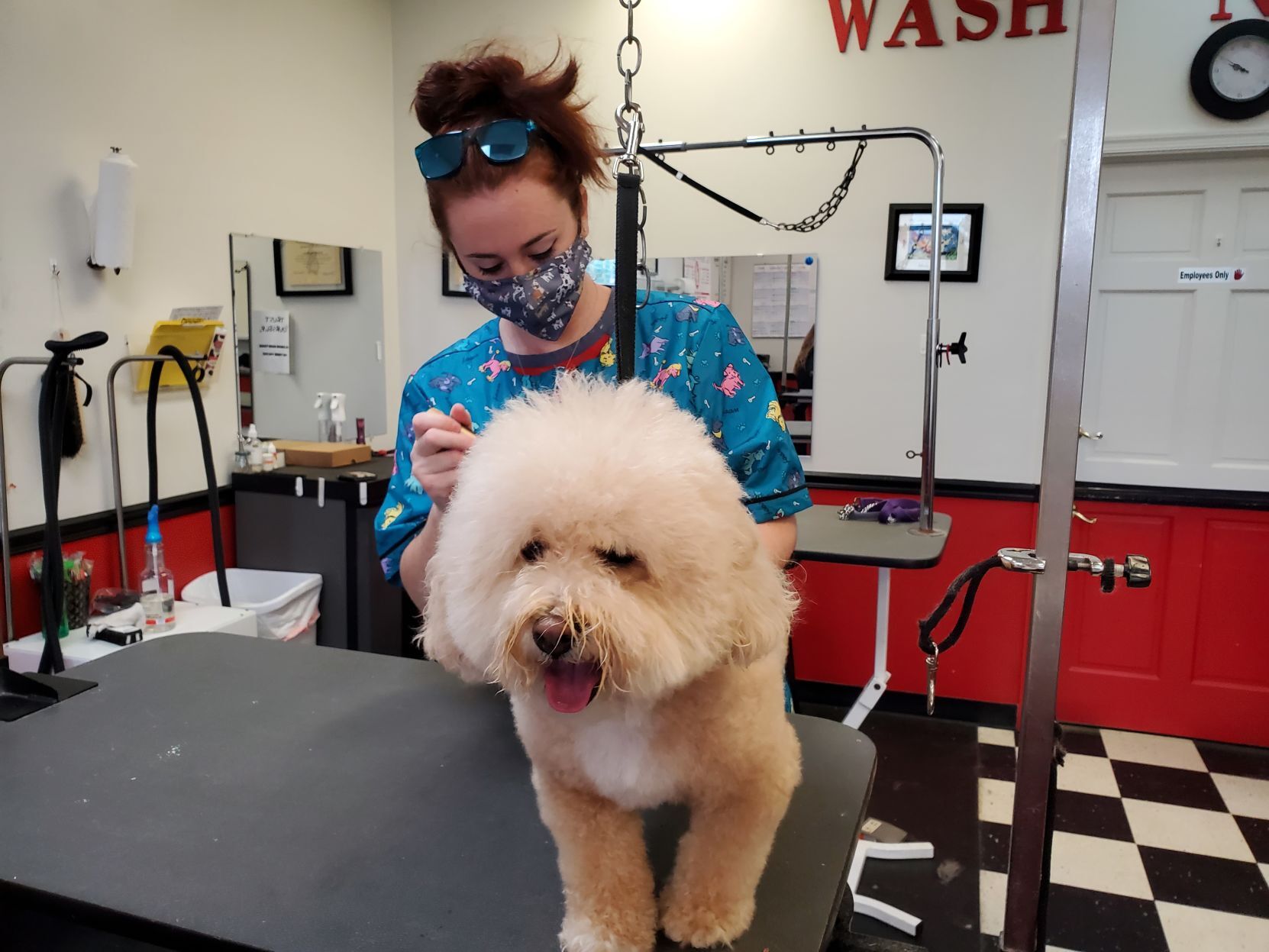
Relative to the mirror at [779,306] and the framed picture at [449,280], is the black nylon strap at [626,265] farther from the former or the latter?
the framed picture at [449,280]

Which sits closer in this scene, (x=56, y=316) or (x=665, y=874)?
(x=665, y=874)

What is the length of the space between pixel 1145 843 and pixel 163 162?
3.47 metres

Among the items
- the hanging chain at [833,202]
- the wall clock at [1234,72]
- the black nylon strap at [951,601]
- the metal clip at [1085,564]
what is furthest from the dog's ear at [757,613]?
the wall clock at [1234,72]

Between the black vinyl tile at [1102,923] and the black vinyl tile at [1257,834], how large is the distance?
1.58 feet

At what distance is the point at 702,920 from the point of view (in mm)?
712

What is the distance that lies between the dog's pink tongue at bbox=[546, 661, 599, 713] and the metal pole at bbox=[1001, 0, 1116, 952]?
0.98m

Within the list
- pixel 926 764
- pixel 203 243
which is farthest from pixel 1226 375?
pixel 203 243

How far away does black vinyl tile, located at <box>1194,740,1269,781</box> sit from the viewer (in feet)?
8.97

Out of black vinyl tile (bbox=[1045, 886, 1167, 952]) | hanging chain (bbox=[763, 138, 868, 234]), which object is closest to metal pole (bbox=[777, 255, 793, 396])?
hanging chain (bbox=[763, 138, 868, 234])

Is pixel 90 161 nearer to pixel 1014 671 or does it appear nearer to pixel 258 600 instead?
pixel 258 600

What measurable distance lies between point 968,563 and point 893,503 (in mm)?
622

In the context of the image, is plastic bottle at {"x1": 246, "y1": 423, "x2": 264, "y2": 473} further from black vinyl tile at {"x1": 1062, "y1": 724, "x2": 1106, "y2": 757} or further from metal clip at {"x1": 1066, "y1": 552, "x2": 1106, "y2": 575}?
black vinyl tile at {"x1": 1062, "y1": 724, "x2": 1106, "y2": 757}

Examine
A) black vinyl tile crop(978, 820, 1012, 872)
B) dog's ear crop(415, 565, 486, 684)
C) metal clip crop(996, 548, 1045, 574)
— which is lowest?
black vinyl tile crop(978, 820, 1012, 872)

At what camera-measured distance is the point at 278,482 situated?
2.81 m
